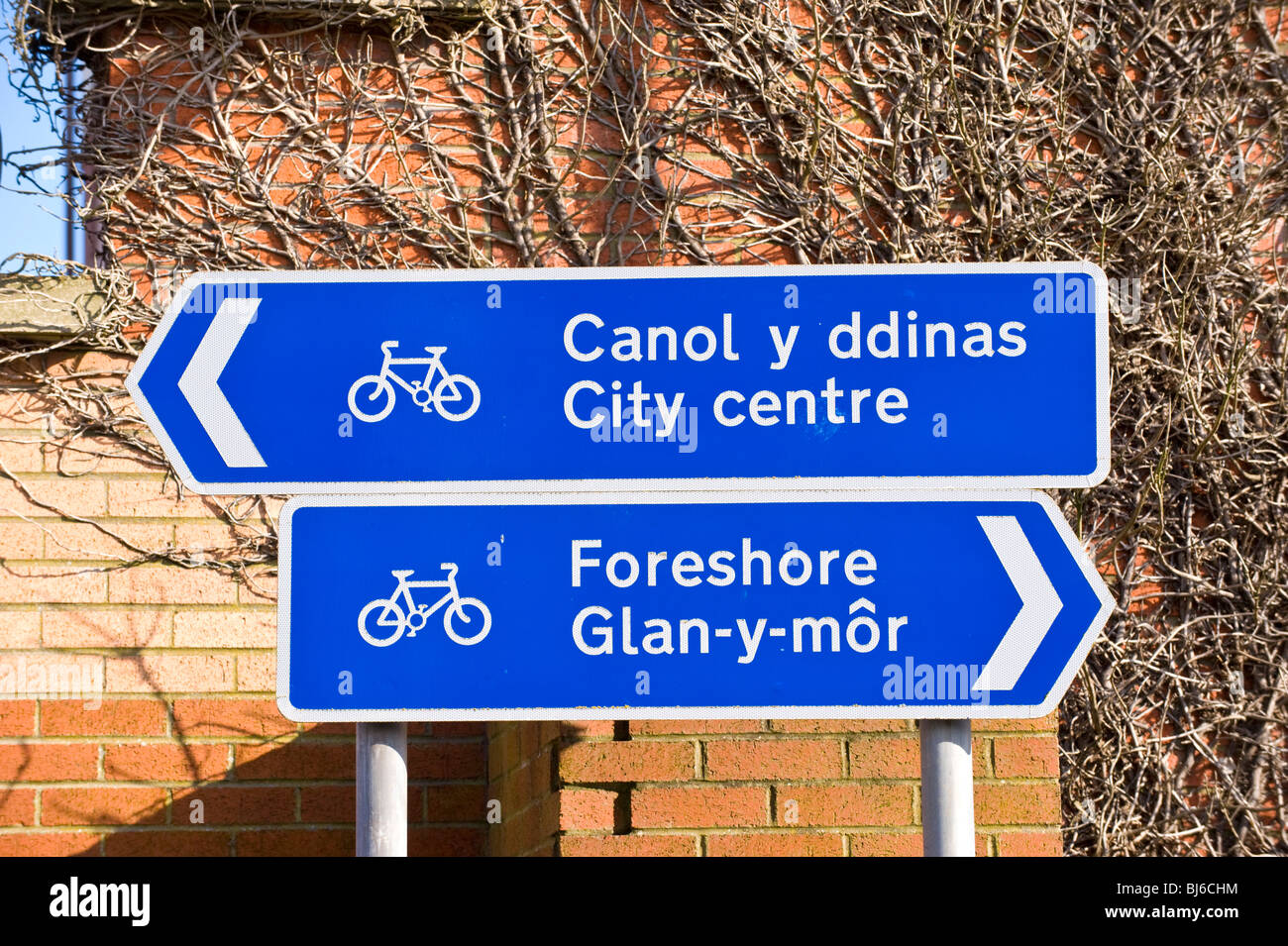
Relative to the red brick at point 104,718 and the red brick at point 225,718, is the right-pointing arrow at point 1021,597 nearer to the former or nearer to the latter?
the red brick at point 225,718

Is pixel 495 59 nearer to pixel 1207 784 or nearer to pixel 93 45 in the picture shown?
pixel 93 45

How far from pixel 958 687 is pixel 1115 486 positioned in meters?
3.16

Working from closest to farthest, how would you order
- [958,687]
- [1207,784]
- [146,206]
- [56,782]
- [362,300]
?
[958,687] → [362,300] → [56,782] → [146,206] → [1207,784]

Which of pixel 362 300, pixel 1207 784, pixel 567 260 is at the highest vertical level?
pixel 567 260

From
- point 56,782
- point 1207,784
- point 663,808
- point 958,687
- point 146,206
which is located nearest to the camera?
point 958,687

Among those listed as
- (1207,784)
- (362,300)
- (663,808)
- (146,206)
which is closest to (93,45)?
(146,206)

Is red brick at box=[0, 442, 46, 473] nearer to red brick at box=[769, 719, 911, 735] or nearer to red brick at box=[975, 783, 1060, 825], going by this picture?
red brick at box=[769, 719, 911, 735]

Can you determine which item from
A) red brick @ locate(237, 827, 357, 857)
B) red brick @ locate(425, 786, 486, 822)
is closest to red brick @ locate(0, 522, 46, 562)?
red brick @ locate(237, 827, 357, 857)

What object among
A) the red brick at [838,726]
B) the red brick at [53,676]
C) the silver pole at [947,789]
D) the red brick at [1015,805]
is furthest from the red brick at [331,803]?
the silver pole at [947,789]

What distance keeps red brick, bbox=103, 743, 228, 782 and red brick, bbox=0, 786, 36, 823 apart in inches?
9.6

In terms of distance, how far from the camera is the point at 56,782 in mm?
4371

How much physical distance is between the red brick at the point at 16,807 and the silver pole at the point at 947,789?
126 inches

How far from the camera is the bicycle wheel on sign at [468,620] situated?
7.35ft

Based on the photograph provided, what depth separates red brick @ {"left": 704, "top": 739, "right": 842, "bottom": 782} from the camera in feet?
11.0
